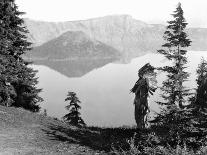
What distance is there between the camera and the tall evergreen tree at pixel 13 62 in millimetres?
36750

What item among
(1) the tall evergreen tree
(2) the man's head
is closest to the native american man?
(2) the man's head

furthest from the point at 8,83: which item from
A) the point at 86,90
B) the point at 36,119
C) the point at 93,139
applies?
the point at 86,90

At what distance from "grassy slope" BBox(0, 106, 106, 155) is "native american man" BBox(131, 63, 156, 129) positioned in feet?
17.4

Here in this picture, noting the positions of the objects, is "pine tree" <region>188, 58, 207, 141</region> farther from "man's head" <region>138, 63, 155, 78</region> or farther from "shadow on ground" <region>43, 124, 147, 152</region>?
"man's head" <region>138, 63, 155, 78</region>

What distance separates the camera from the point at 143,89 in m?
26.1

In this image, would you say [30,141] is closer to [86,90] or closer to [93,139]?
[93,139]

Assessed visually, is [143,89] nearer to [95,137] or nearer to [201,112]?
[95,137]

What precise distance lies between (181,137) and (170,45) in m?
18.2

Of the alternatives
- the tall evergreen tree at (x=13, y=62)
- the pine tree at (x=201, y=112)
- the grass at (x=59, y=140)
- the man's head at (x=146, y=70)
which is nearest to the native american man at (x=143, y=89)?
the man's head at (x=146, y=70)

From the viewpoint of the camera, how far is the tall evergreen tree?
121 feet

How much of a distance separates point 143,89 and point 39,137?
9.74m

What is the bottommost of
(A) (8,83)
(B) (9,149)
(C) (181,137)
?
(B) (9,149)

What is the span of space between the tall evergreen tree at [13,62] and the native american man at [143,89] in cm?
1537

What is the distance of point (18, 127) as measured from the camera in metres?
21.8
